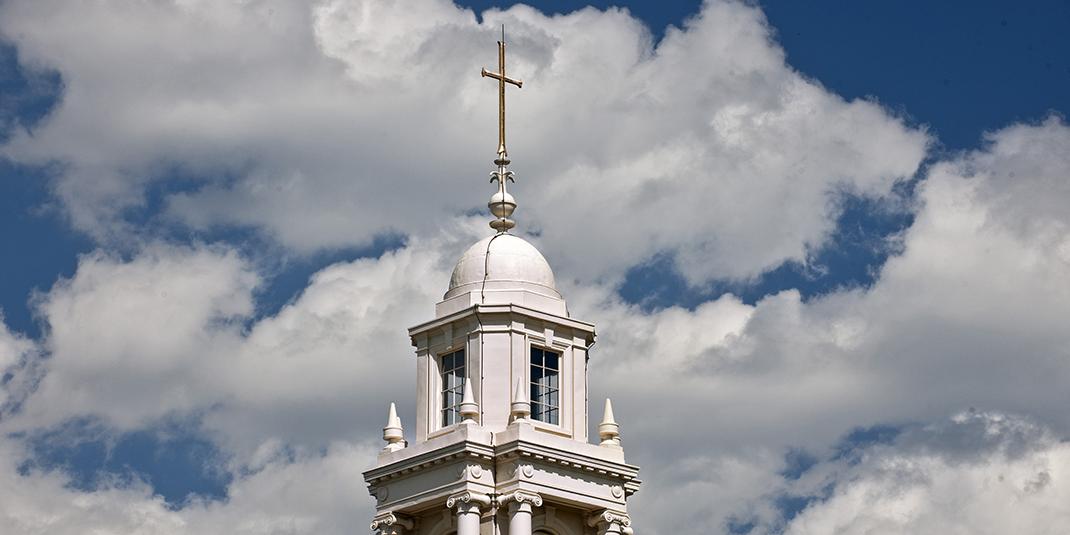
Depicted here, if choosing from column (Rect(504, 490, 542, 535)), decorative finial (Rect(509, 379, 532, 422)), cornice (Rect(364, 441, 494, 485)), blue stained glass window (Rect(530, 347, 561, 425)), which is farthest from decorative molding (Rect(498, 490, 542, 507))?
blue stained glass window (Rect(530, 347, 561, 425))

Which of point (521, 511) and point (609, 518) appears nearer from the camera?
point (521, 511)

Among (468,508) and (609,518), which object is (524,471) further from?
(609,518)

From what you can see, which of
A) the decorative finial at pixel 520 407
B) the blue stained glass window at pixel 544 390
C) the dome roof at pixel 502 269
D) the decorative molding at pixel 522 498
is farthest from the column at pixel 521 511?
the dome roof at pixel 502 269

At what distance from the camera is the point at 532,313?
240 feet

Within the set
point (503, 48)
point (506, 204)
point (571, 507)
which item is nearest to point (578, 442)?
point (571, 507)

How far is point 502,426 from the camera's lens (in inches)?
2827

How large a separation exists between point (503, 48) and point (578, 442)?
522 inches

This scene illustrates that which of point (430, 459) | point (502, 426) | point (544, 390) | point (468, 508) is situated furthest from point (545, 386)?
point (468, 508)

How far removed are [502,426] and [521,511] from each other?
2.99m

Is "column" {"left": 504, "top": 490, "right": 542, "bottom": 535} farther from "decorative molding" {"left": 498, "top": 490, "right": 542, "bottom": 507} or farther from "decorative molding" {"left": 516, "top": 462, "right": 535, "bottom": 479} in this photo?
"decorative molding" {"left": 516, "top": 462, "right": 535, "bottom": 479}

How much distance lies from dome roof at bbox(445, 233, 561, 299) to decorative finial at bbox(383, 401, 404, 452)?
3.99 metres

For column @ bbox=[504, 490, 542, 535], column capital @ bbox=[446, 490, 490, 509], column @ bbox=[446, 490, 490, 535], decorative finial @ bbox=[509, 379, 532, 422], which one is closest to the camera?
column @ bbox=[504, 490, 542, 535]

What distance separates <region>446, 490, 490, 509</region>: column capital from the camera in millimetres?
70062

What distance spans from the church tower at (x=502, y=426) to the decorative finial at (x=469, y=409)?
3 cm
